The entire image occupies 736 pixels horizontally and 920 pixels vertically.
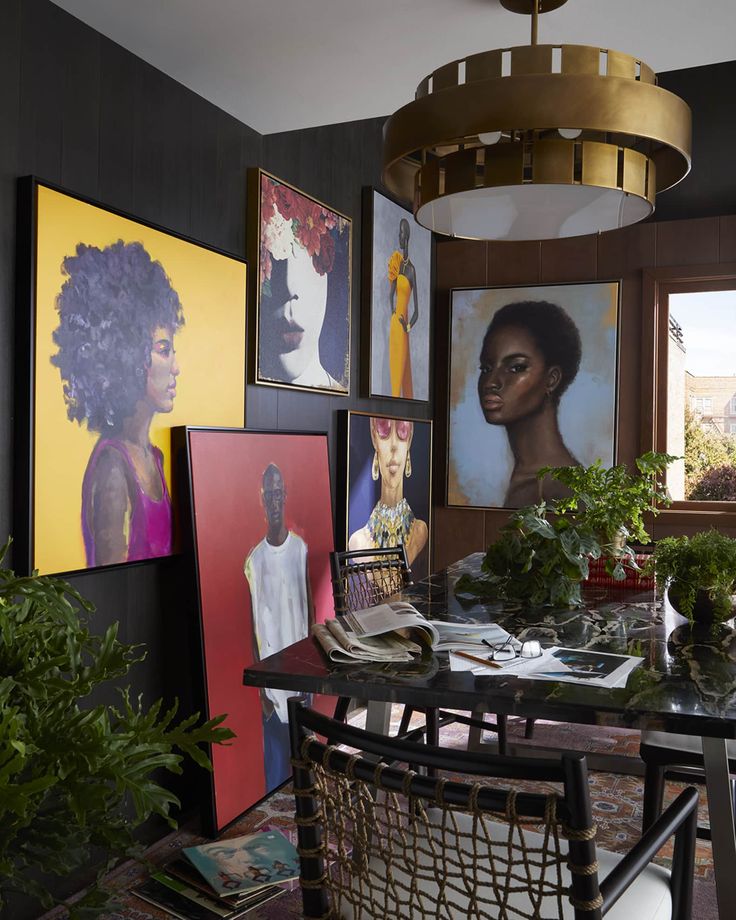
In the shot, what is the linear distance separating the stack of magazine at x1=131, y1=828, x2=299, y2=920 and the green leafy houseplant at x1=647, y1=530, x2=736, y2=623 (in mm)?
1447

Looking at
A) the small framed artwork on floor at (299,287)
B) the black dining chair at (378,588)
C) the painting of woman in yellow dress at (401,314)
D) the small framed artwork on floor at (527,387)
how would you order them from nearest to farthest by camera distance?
the black dining chair at (378,588) → the small framed artwork on floor at (299,287) → the painting of woman in yellow dress at (401,314) → the small framed artwork on floor at (527,387)

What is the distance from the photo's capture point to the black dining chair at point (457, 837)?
119 cm

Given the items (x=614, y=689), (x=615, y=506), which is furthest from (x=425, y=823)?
(x=615, y=506)

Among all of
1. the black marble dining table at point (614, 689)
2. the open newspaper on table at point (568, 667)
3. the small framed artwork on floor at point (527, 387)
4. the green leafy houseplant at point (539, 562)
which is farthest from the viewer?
the small framed artwork on floor at point (527, 387)

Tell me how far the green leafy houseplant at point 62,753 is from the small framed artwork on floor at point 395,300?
130 inches

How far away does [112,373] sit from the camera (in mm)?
2762

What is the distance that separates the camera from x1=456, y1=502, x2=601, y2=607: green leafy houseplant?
110 inches

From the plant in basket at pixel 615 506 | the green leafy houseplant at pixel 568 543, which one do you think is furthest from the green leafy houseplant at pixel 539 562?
the plant in basket at pixel 615 506

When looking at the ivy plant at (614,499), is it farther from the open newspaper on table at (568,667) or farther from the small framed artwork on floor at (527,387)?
the small framed artwork on floor at (527,387)

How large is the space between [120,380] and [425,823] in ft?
6.32

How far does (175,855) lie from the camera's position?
290 centimetres

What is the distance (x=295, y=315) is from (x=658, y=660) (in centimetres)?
232

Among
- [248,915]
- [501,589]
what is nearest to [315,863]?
[248,915]

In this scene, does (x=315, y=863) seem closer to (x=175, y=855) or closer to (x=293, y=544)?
(x=175, y=855)
